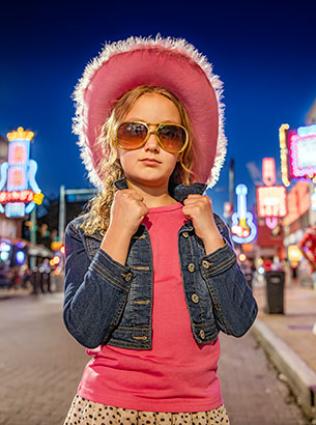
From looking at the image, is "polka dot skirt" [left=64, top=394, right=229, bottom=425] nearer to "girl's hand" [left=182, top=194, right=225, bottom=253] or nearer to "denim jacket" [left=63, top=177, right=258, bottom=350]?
"denim jacket" [left=63, top=177, right=258, bottom=350]

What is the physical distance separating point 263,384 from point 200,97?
522cm

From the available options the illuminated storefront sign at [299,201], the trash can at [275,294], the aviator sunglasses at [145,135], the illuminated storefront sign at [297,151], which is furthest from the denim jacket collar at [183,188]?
the illuminated storefront sign at [299,201]

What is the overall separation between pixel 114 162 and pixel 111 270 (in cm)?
56

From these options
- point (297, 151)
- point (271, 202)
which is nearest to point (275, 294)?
point (297, 151)

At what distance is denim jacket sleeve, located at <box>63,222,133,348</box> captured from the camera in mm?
1608

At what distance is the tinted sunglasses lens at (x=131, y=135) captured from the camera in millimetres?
1879

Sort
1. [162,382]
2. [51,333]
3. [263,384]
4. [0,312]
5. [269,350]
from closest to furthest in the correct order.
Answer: [162,382], [263,384], [269,350], [51,333], [0,312]

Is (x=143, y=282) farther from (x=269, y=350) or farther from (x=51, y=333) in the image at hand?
(x=51, y=333)

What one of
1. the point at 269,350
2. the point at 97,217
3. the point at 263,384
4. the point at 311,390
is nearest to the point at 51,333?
the point at 269,350

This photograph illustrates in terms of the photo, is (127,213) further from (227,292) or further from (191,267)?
(227,292)

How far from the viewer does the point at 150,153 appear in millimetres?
1896

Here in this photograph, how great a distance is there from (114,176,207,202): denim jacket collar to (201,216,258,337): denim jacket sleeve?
0.96ft

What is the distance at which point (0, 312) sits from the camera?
57.3ft

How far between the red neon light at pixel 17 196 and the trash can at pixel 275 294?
1354 centimetres
